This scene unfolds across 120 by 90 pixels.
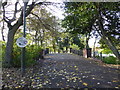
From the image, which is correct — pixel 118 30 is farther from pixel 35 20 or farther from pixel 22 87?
pixel 22 87

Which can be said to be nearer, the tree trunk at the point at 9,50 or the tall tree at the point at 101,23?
the tree trunk at the point at 9,50

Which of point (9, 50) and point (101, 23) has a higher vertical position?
point (101, 23)

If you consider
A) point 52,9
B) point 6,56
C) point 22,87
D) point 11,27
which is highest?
point 52,9

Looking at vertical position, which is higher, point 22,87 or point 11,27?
point 11,27

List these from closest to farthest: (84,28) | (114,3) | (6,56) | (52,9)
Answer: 1. (114,3)
2. (6,56)
3. (52,9)
4. (84,28)

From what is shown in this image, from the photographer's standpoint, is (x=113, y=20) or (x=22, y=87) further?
(x=113, y=20)

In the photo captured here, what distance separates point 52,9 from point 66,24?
235cm

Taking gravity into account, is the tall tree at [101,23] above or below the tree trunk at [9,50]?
above

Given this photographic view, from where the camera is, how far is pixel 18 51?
757 centimetres

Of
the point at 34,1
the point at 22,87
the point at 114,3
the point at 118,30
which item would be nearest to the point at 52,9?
the point at 34,1

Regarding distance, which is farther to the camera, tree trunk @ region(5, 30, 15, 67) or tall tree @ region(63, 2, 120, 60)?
tall tree @ region(63, 2, 120, 60)

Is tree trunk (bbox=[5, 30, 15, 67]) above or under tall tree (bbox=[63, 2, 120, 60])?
under

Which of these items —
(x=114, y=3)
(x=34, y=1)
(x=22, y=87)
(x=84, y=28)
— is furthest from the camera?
(x=84, y=28)

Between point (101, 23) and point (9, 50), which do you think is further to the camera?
point (101, 23)
